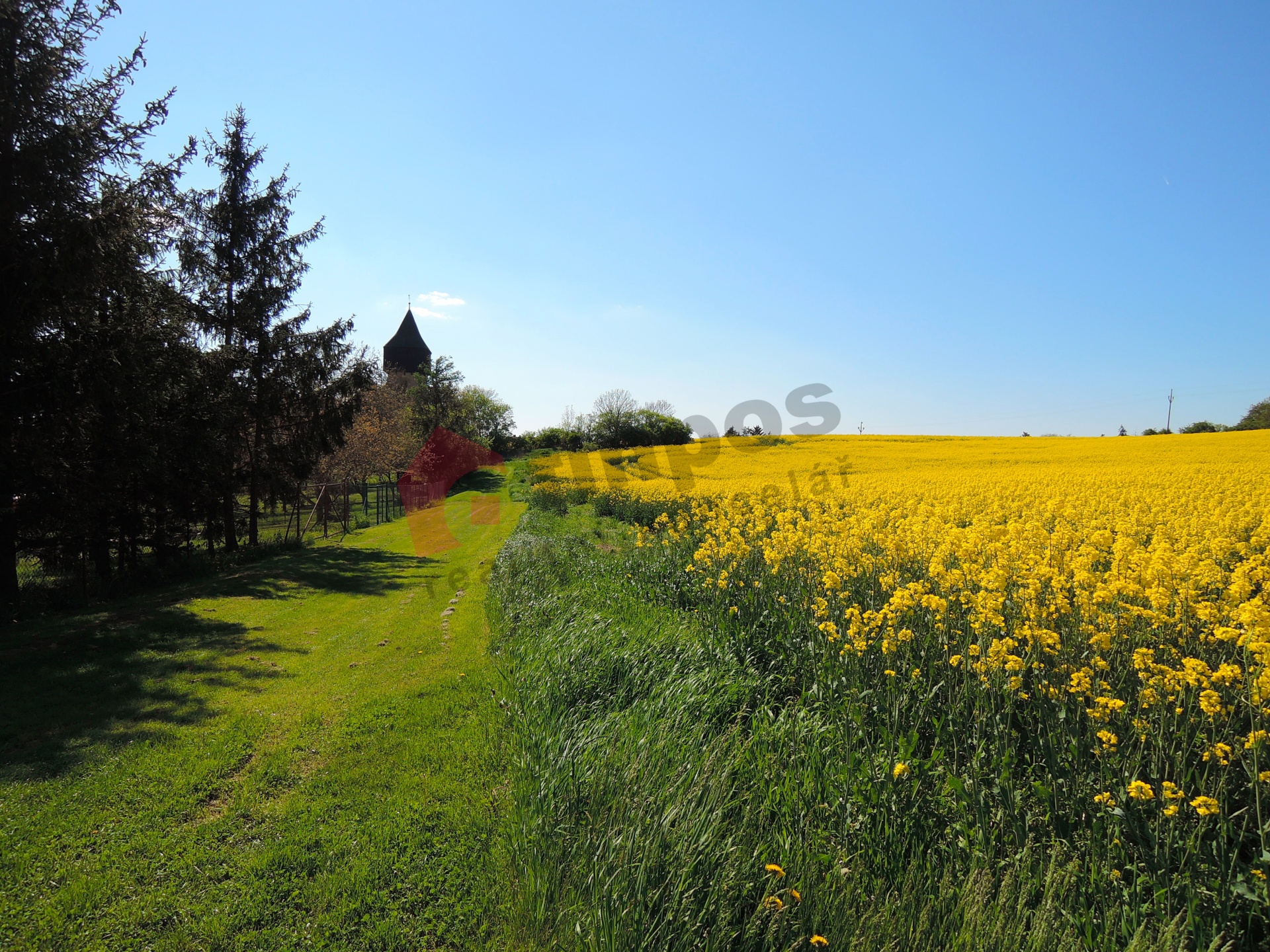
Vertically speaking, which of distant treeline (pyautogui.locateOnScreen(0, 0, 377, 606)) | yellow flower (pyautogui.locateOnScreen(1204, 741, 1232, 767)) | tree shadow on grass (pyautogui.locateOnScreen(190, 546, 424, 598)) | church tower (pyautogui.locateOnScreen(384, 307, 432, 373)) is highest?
church tower (pyautogui.locateOnScreen(384, 307, 432, 373))

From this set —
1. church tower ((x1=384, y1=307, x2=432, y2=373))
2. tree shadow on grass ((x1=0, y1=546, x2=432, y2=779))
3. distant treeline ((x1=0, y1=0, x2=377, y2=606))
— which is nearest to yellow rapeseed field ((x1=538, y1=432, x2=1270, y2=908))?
tree shadow on grass ((x1=0, y1=546, x2=432, y2=779))

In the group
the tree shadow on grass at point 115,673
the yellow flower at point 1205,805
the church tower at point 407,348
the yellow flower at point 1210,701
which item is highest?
the church tower at point 407,348

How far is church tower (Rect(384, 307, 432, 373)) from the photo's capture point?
69.7 metres

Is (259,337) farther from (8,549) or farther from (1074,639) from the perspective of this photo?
(1074,639)

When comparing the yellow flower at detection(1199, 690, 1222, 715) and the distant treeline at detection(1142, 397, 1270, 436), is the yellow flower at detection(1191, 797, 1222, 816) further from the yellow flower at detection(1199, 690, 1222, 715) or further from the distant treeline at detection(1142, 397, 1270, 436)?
the distant treeline at detection(1142, 397, 1270, 436)

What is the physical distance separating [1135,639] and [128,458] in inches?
527

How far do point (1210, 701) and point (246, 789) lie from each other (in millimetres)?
5691

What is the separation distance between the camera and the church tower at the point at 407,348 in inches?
2744

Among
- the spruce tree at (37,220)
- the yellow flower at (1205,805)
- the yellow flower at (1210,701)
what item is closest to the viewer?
the yellow flower at (1205,805)

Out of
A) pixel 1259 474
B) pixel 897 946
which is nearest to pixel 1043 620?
pixel 897 946

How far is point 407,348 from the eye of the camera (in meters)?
70.1

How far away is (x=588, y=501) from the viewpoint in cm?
2170

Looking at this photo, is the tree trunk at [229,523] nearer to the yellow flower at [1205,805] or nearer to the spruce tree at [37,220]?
the spruce tree at [37,220]

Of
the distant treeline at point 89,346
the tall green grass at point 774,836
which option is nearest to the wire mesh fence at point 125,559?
the distant treeline at point 89,346
